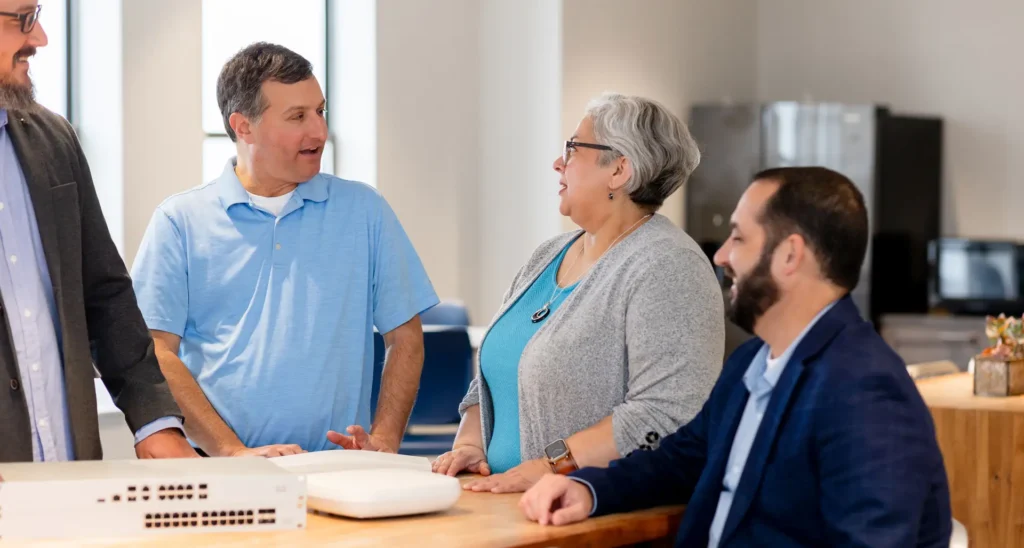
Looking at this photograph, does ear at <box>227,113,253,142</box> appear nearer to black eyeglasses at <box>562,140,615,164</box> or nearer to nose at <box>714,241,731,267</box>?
black eyeglasses at <box>562,140,615,164</box>

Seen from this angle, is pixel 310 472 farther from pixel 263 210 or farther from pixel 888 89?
pixel 888 89

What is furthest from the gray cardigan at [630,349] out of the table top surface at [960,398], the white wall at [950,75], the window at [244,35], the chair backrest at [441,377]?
the white wall at [950,75]

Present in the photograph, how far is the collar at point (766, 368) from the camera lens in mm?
1936

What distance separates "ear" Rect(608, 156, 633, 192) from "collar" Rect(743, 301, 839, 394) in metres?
0.57

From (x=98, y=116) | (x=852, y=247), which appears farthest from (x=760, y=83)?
(x=852, y=247)

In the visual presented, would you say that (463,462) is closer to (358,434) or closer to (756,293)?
(358,434)

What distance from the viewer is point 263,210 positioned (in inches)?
109

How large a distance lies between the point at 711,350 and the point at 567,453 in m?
0.33

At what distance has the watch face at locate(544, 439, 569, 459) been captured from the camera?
229cm

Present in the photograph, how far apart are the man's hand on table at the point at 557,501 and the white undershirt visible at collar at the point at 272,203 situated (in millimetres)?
1030

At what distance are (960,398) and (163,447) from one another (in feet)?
10.9

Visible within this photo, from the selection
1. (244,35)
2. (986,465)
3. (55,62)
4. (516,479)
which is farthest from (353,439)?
(244,35)

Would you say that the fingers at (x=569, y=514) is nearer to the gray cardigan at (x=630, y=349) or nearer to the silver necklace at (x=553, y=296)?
the gray cardigan at (x=630, y=349)

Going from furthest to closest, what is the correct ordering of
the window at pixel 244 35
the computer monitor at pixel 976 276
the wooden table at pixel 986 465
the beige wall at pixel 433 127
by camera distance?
the computer monitor at pixel 976 276 < the beige wall at pixel 433 127 < the window at pixel 244 35 < the wooden table at pixel 986 465
